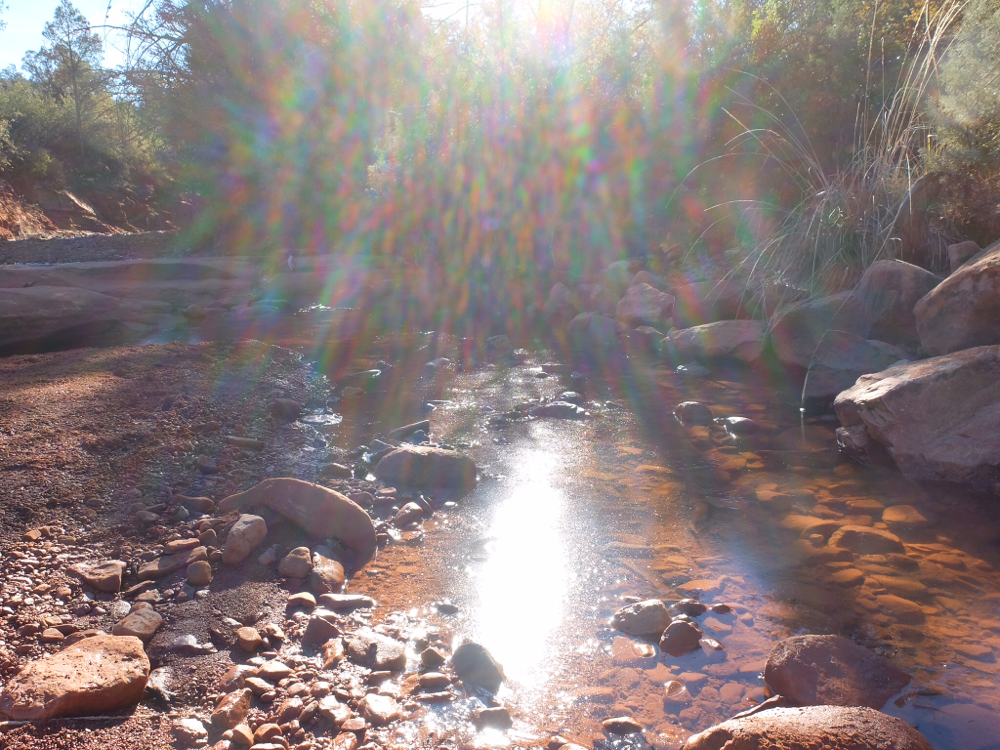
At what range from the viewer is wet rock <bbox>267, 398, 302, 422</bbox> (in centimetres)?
531

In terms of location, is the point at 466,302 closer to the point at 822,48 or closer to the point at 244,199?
the point at 822,48

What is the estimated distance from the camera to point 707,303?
813 cm

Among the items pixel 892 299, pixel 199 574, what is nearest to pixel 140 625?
pixel 199 574

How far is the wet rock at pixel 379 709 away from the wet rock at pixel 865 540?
2.33m

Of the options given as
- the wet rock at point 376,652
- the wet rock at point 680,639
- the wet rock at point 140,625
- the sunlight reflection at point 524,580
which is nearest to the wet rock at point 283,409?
the sunlight reflection at point 524,580

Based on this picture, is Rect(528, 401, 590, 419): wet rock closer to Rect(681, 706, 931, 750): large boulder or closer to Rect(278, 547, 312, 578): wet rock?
Rect(278, 547, 312, 578): wet rock

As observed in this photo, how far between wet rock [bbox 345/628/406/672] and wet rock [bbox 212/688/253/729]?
39cm

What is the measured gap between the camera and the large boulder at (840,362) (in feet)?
17.9

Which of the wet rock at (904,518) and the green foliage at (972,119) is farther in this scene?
the green foliage at (972,119)

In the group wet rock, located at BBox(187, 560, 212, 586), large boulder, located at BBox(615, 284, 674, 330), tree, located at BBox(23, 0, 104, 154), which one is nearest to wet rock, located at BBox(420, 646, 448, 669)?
wet rock, located at BBox(187, 560, 212, 586)

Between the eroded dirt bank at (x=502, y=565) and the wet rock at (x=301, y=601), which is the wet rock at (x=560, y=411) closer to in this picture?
the eroded dirt bank at (x=502, y=565)

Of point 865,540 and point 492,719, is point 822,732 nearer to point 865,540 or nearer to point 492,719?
point 492,719

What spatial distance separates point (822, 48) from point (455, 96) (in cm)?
655

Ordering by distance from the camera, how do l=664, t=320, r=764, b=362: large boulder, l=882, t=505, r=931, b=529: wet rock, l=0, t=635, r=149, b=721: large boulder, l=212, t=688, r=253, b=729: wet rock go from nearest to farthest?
A: l=0, t=635, r=149, b=721: large boulder → l=212, t=688, r=253, b=729: wet rock → l=882, t=505, r=931, b=529: wet rock → l=664, t=320, r=764, b=362: large boulder
